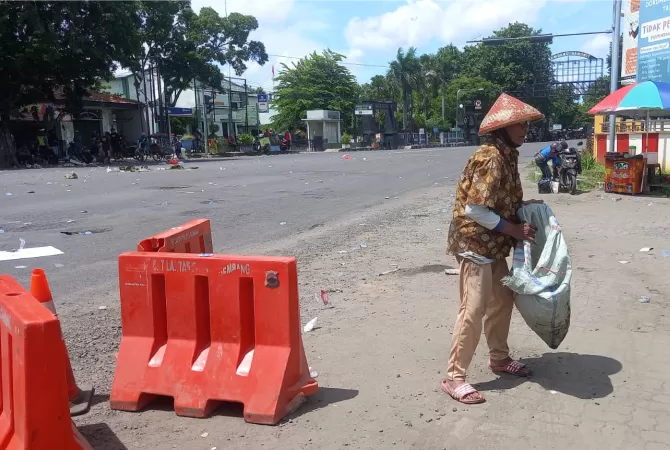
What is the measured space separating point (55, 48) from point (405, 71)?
47.3m

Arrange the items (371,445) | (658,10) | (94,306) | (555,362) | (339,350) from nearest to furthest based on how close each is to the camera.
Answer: (371,445)
(555,362)
(339,350)
(94,306)
(658,10)

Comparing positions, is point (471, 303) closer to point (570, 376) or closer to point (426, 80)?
point (570, 376)

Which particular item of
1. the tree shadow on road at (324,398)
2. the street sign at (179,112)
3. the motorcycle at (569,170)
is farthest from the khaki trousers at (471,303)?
the street sign at (179,112)

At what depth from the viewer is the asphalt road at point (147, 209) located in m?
7.31

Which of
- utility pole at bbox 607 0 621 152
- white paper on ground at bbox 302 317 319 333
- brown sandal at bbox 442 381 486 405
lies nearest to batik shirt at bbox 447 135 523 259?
brown sandal at bbox 442 381 486 405

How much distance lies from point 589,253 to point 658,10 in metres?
11.3

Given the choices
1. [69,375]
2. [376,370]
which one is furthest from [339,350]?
[69,375]

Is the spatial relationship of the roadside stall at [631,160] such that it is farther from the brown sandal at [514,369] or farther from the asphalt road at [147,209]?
the brown sandal at [514,369]

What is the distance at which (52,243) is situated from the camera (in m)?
8.51

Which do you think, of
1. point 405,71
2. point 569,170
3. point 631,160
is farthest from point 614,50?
point 405,71

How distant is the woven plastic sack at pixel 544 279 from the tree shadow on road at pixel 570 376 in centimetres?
36

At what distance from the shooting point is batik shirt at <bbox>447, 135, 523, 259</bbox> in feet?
11.0

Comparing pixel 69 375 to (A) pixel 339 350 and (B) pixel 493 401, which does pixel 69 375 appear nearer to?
(A) pixel 339 350

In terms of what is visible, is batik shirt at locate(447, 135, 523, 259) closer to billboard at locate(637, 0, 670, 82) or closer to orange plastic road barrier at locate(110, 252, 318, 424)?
orange plastic road barrier at locate(110, 252, 318, 424)
